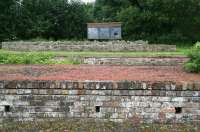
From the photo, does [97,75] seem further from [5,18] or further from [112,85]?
[5,18]

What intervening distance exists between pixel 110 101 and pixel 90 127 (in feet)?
2.64

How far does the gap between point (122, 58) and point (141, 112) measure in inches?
341

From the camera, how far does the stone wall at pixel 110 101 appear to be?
927cm

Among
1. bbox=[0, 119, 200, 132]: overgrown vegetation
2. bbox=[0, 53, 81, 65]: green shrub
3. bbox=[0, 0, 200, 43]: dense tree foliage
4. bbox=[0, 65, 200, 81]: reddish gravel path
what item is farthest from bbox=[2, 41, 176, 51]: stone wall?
bbox=[0, 119, 200, 132]: overgrown vegetation

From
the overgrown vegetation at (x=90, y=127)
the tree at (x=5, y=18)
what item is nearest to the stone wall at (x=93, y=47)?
the tree at (x=5, y=18)

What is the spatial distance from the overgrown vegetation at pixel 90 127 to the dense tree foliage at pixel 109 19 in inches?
917

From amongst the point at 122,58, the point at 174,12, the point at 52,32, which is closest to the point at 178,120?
the point at 122,58

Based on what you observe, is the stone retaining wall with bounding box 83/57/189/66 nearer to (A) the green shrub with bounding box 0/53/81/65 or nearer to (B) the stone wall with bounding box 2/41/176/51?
(A) the green shrub with bounding box 0/53/81/65

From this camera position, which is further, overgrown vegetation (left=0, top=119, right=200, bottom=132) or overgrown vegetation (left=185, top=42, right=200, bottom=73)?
overgrown vegetation (left=185, top=42, right=200, bottom=73)

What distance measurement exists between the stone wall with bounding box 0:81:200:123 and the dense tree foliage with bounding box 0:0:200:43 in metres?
22.8

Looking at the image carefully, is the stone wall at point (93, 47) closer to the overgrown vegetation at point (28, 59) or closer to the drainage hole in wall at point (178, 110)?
the overgrown vegetation at point (28, 59)

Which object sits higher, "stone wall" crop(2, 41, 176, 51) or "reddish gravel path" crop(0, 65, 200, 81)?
"stone wall" crop(2, 41, 176, 51)

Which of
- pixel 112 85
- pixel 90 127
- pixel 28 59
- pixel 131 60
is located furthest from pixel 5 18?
pixel 90 127

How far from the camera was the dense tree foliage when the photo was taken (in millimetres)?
32875
